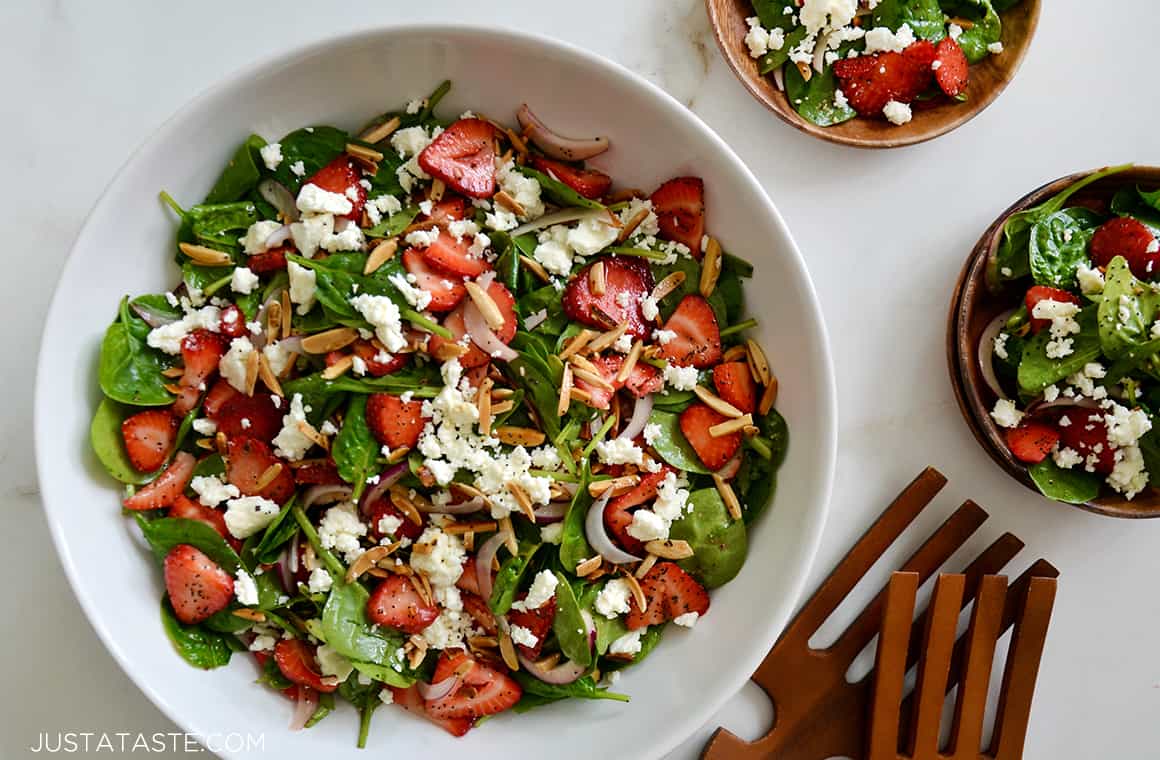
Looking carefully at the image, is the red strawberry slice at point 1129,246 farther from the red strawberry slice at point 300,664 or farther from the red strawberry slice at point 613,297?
the red strawberry slice at point 300,664

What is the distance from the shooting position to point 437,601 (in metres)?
1.72

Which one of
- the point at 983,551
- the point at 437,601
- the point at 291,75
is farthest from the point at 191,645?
the point at 983,551

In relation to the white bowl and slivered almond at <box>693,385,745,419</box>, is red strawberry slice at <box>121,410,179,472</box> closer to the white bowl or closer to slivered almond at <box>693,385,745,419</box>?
the white bowl

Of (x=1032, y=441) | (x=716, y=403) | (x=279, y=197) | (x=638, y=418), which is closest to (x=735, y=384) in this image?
(x=716, y=403)

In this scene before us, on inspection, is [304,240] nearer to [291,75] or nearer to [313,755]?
[291,75]

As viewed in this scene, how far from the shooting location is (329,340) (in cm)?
164

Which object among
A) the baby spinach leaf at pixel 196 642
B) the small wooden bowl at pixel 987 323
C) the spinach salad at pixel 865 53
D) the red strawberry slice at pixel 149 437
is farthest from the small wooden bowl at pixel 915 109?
the baby spinach leaf at pixel 196 642

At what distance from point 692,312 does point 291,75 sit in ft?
2.78

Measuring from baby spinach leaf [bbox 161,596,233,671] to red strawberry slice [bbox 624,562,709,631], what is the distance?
76 cm

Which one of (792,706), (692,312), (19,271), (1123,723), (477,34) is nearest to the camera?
(477,34)

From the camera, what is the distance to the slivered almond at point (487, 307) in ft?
5.39

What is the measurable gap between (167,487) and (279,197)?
581 mm

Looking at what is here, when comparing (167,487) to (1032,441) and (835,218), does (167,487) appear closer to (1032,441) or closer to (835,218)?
(835,218)

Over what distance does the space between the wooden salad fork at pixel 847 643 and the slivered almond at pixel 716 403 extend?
546mm
